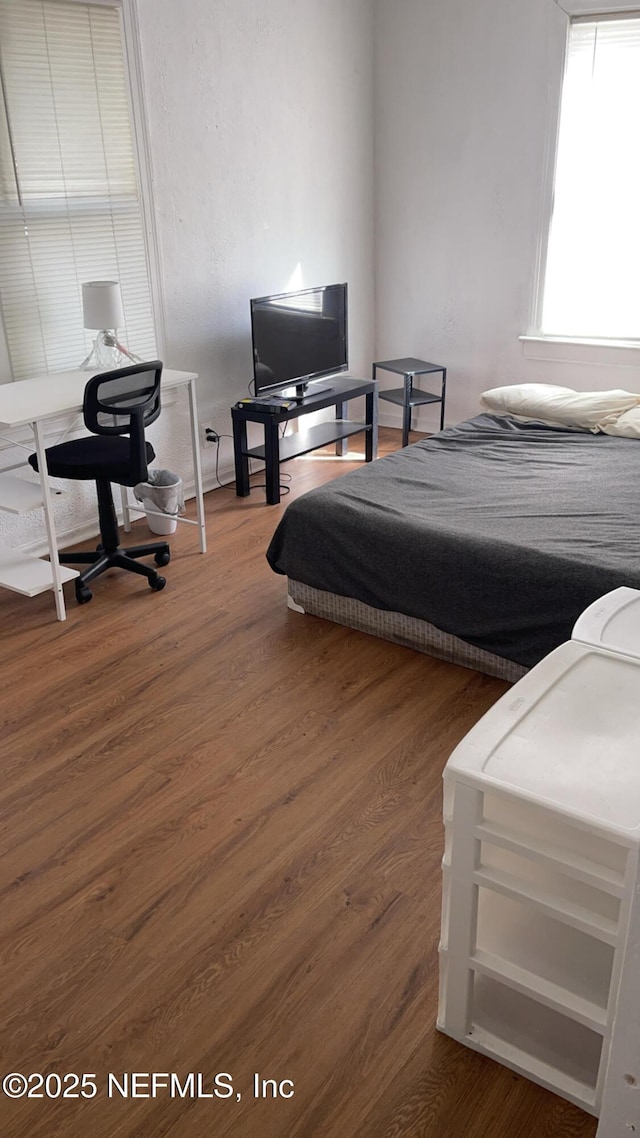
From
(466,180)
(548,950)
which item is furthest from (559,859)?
(466,180)

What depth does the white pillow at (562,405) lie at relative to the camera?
4.26 m

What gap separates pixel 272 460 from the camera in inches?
181

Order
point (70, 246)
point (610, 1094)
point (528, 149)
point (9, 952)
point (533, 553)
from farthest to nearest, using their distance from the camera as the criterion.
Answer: point (528, 149), point (70, 246), point (533, 553), point (9, 952), point (610, 1094)

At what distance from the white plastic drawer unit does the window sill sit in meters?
3.57

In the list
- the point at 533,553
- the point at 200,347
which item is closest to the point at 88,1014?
the point at 533,553

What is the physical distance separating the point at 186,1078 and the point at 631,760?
1053 mm

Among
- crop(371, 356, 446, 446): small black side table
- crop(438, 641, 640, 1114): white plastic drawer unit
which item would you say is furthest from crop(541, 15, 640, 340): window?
crop(438, 641, 640, 1114): white plastic drawer unit

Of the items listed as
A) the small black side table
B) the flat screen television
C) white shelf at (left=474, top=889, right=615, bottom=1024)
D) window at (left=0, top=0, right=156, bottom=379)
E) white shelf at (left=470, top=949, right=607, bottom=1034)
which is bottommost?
white shelf at (left=470, top=949, right=607, bottom=1034)

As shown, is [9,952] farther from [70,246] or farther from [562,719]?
[70,246]

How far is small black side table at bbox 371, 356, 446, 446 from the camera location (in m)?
5.30

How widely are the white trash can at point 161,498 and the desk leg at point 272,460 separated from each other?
494 millimetres

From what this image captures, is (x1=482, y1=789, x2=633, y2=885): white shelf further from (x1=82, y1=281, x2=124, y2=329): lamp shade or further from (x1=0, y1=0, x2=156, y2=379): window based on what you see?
(x1=0, y1=0, x2=156, y2=379): window

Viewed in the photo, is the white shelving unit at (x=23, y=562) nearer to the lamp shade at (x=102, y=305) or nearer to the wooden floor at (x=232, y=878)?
the wooden floor at (x=232, y=878)

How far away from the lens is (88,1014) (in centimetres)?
190
